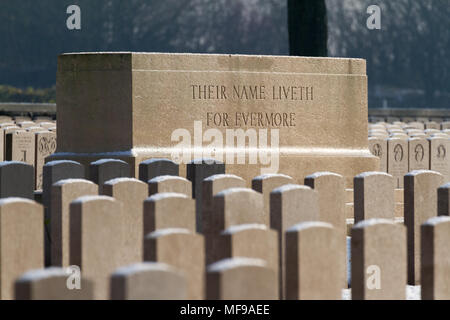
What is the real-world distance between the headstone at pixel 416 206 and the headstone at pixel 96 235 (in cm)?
204

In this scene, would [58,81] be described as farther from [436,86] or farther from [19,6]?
[436,86]

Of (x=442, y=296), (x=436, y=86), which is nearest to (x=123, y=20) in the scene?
(x=436, y=86)

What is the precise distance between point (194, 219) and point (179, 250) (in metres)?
0.79

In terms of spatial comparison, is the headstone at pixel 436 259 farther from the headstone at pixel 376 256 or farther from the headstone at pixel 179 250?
the headstone at pixel 179 250

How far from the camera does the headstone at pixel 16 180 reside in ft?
16.5

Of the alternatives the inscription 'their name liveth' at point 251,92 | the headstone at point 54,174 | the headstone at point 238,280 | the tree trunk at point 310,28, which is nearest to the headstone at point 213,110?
the inscription 'their name liveth' at point 251,92

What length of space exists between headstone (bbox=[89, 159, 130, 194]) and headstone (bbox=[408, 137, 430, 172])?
615 centimetres

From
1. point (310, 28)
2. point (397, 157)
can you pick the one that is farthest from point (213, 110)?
point (310, 28)

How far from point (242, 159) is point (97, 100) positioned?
1.25 m

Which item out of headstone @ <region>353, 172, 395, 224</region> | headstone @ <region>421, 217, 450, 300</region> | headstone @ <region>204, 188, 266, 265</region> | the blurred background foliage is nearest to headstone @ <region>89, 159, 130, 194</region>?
headstone @ <region>353, 172, 395, 224</region>

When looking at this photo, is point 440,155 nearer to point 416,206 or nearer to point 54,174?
point 416,206

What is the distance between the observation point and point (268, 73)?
755cm

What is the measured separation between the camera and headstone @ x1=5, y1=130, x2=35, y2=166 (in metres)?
10.2
